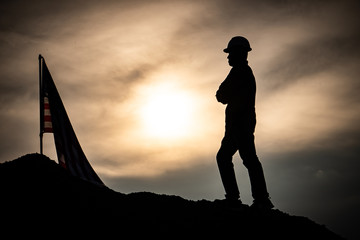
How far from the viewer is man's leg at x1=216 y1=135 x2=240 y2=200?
7980 millimetres

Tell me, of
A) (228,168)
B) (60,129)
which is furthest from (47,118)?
(228,168)

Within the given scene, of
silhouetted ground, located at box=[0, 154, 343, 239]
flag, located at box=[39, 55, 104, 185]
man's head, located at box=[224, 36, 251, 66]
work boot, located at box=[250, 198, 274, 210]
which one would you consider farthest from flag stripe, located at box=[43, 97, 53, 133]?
work boot, located at box=[250, 198, 274, 210]

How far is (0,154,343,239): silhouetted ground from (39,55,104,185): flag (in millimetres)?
2869

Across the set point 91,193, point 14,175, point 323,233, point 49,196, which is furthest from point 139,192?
point 323,233

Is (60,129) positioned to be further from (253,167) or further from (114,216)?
(253,167)

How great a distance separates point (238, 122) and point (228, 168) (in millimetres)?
984

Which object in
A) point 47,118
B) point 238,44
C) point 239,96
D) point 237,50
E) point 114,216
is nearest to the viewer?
point 114,216

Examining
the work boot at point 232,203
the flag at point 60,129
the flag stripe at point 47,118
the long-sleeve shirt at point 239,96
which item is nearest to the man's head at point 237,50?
the long-sleeve shirt at point 239,96

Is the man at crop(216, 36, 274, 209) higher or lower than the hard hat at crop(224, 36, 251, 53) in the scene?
lower

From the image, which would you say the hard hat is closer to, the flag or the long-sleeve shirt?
the long-sleeve shirt

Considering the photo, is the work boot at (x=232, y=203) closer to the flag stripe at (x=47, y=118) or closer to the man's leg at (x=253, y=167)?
the man's leg at (x=253, y=167)

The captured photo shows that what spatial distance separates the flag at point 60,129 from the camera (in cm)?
1182

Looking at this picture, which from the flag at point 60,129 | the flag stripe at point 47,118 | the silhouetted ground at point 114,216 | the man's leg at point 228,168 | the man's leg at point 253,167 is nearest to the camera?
the silhouetted ground at point 114,216

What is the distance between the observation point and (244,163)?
26.2ft
